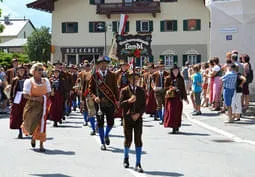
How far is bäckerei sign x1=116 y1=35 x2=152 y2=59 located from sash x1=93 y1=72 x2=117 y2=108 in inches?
492

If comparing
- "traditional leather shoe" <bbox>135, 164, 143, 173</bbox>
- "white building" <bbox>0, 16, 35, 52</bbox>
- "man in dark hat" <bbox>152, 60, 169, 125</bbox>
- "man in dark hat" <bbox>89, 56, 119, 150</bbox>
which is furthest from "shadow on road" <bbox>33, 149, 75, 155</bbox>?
"white building" <bbox>0, 16, 35, 52</bbox>

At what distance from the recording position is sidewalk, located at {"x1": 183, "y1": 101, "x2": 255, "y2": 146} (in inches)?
560

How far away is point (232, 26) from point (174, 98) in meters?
9.41

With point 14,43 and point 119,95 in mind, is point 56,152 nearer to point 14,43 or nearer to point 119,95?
point 119,95

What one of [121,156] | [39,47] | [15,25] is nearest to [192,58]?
[39,47]

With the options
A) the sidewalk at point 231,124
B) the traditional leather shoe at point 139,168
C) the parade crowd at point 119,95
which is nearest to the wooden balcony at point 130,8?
the parade crowd at point 119,95

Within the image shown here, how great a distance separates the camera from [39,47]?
74062mm

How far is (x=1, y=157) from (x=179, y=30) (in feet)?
158

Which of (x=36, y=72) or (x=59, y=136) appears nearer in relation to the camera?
(x=36, y=72)

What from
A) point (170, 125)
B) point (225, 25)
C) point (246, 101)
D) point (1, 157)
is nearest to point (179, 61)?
point (225, 25)

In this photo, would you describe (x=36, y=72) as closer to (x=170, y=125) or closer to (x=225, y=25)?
(x=170, y=125)

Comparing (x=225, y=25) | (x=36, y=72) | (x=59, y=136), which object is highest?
(x=225, y=25)

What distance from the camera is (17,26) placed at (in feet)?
391

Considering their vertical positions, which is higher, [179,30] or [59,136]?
[179,30]
